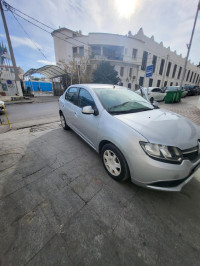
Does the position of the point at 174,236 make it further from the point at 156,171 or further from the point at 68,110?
the point at 68,110

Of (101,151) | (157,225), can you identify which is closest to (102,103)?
(101,151)

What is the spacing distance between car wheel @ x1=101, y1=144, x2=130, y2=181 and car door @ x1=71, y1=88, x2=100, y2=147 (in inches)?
16.1

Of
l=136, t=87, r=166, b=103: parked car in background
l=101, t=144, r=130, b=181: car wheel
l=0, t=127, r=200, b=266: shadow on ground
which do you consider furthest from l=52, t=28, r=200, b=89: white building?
l=0, t=127, r=200, b=266: shadow on ground

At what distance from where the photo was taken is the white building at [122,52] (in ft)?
62.0

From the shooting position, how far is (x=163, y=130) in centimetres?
163

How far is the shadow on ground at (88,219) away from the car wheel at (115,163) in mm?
168

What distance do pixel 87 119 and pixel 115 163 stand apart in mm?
1087

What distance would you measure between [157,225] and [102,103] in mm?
1990

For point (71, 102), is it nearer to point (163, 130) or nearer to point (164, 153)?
point (163, 130)

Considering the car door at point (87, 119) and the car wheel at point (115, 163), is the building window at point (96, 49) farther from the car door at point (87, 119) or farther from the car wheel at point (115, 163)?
the car wheel at point (115, 163)

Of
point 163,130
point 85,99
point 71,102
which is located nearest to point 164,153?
point 163,130

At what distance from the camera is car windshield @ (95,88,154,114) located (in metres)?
2.13

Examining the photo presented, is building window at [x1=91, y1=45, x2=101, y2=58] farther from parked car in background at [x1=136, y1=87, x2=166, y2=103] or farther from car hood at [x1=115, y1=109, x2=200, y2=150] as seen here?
car hood at [x1=115, y1=109, x2=200, y2=150]

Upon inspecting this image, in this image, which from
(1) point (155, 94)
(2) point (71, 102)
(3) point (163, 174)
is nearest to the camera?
(3) point (163, 174)
